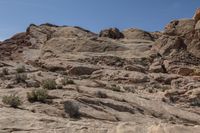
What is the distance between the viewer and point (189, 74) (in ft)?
94.6

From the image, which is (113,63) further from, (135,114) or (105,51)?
(135,114)

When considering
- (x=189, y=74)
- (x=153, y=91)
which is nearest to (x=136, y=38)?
(x=189, y=74)

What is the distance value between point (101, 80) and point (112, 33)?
1579 centimetres

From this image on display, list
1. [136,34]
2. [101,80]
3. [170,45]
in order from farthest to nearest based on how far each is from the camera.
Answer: [136,34] < [170,45] < [101,80]

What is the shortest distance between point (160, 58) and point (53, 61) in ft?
28.7

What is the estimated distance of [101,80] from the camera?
A: 2478 cm

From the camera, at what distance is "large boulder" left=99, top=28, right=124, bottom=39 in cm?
3981

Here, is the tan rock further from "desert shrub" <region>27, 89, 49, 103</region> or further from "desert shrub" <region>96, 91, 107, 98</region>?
"desert shrub" <region>27, 89, 49, 103</region>

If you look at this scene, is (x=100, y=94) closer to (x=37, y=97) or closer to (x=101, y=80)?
(x=37, y=97)

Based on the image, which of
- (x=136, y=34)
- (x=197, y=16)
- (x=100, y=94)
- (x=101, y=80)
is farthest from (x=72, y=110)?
(x=136, y=34)

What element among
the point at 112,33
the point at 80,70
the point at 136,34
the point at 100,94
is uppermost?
the point at 112,33

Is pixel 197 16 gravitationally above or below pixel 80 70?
above

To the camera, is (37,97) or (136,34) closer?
(37,97)

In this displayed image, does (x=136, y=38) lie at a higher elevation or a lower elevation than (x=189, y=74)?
higher
